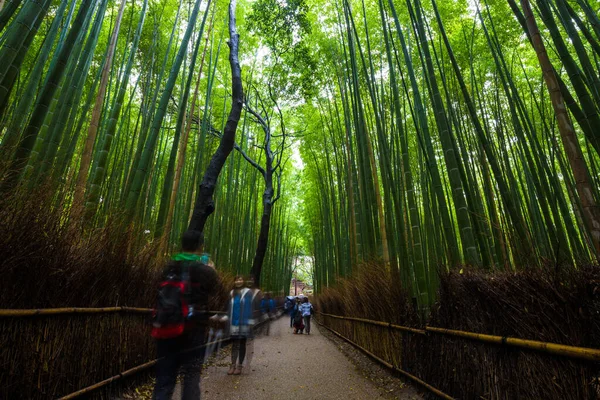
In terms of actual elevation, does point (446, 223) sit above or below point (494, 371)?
above

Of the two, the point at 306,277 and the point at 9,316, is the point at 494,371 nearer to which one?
the point at 9,316

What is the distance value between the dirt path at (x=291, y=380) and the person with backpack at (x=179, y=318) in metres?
1.18

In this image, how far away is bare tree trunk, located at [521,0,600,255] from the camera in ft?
5.28

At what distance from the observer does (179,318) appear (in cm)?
160

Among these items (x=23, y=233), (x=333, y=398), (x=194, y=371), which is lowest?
(x=333, y=398)

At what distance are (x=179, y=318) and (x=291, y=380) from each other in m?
2.20

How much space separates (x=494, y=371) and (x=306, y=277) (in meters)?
47.4

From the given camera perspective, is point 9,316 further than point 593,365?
Yes

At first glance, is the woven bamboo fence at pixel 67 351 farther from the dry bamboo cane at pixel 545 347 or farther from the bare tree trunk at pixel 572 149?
the bare tree trunk at pixel 572 149

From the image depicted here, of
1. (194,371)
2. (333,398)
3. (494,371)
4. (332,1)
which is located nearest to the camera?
(494,371)

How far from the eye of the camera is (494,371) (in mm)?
1616

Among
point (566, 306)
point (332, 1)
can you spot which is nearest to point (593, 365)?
point (566, 306)

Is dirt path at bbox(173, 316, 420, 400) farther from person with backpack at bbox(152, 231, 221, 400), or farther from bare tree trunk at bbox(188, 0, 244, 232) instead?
bare tree trunk at bbox(188, 0, 244, 232)

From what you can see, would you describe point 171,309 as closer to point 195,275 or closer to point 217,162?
point 195,275
